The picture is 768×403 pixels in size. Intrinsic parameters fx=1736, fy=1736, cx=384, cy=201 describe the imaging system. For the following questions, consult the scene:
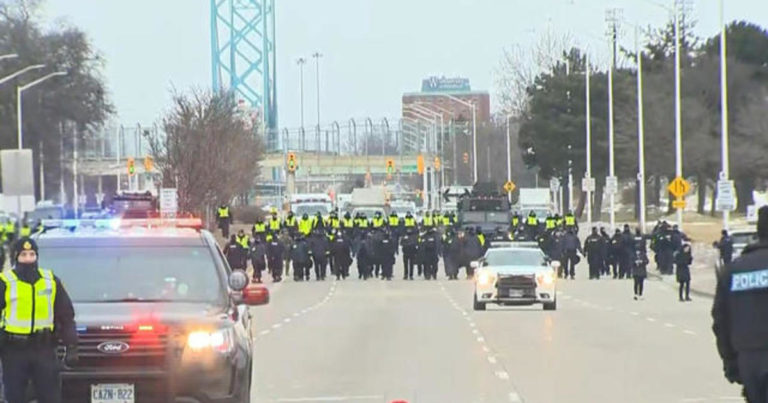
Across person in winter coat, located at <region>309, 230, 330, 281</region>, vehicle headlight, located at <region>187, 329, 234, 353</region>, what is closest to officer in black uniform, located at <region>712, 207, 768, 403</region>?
vehicle headlight, located at <region>187, 329, 234, 353</region>

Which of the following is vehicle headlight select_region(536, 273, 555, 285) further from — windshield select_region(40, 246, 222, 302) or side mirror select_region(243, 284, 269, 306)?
windshield select_region(40, 246, 222, 302)

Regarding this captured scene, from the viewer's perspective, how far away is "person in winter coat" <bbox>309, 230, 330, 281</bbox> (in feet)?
186

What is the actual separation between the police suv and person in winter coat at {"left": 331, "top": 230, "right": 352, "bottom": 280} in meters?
41.4

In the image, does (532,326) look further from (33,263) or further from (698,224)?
(698,224)

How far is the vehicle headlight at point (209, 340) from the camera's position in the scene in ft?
44.6

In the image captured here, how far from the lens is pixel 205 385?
13625mm

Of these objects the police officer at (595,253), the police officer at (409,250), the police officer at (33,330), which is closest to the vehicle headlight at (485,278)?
the police officer at (595,253)

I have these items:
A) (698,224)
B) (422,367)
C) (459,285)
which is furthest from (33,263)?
(698,224)

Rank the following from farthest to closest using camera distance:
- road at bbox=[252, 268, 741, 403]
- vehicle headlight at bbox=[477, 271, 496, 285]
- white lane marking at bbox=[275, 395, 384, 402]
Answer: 1. vehicle headlight at bbox=[477, 271, 496, 285]
2. road at bbox=[252, 268, 741, 403]
3. white lane marking at bbox=[275, 395, 384, 402]

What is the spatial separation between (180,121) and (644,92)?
32.4 meters

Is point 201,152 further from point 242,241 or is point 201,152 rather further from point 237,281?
point 237,281

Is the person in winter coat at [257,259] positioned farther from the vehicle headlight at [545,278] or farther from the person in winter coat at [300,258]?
the vehicle headlight at [545,278]

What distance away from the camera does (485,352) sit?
25.3m

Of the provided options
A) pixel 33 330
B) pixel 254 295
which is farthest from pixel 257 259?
pixel 33 330
